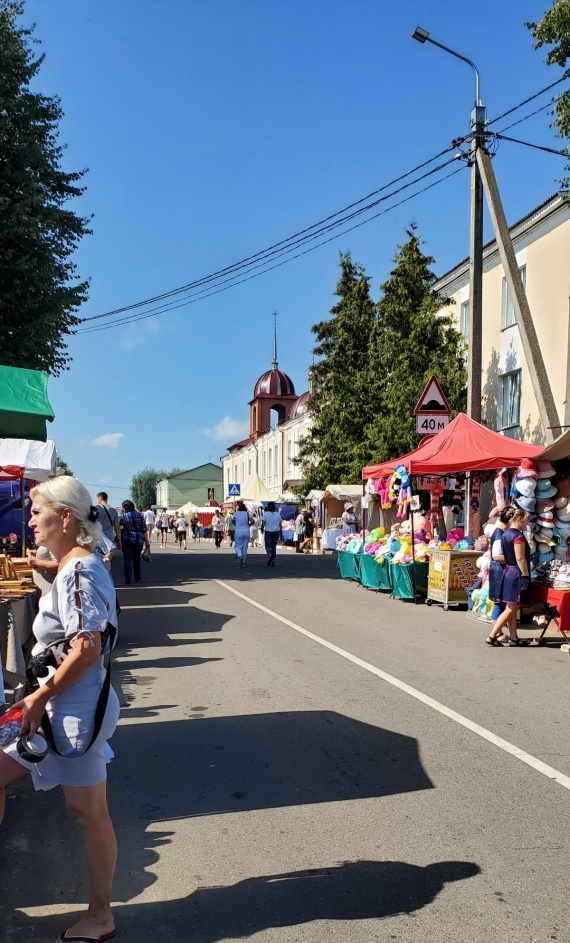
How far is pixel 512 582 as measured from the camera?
9.56m

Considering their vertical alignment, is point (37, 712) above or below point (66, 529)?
below

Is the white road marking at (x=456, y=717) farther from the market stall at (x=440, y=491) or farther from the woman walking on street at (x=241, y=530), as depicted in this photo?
the woman walking on street at (x=241, y=530)

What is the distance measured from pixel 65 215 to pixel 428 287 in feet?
38.2

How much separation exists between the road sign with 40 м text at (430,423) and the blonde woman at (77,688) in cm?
1237

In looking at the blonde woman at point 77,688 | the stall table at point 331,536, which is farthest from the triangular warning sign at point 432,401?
the stall table at point 331,536

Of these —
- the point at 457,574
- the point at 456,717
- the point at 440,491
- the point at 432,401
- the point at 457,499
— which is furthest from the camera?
the point at 457,499

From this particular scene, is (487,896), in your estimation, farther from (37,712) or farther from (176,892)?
(37,712)

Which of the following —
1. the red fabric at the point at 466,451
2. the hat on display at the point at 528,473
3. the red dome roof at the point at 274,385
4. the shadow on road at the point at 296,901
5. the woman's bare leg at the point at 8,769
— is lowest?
the shadow on road at the point at 296,901

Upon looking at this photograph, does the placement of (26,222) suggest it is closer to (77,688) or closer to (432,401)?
(432,401)

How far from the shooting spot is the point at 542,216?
70.0 ft

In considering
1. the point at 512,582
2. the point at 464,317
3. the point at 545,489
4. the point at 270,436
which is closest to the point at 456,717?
the point at 512,582

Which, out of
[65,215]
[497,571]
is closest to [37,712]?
[497,571]

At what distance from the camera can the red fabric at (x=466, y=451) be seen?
1286cm

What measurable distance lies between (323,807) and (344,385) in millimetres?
26910
